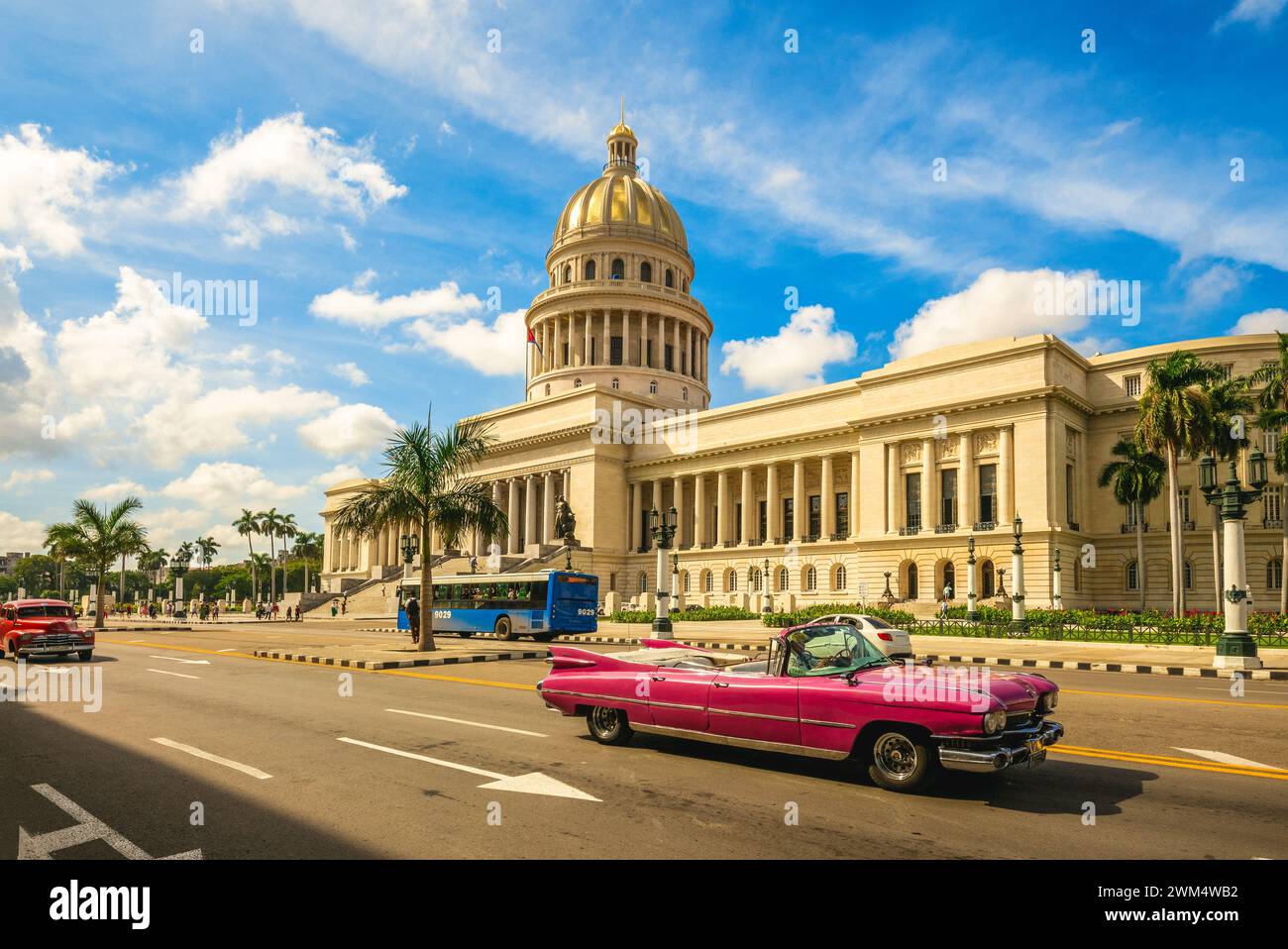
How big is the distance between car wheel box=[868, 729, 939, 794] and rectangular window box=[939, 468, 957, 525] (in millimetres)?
46333

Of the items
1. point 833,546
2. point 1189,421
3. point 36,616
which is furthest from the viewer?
point 833,546

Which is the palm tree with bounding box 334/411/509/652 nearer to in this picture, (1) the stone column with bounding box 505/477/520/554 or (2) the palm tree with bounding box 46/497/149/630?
(2) the palm tree with bounding box 46/497/149/630

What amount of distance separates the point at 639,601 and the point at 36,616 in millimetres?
40302

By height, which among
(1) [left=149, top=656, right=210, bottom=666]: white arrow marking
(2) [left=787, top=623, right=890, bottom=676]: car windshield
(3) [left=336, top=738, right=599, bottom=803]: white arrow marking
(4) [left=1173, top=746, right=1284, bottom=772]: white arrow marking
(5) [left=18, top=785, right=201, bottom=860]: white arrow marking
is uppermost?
(2) [left=787, top=623, right=890, bottom=676]: car windshield

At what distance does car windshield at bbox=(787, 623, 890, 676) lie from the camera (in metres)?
8.68

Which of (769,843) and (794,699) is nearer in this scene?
(769,843)

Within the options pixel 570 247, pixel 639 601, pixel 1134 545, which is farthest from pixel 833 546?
pixel 570 247

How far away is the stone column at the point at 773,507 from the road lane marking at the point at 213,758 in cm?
5576

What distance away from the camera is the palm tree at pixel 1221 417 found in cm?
3934

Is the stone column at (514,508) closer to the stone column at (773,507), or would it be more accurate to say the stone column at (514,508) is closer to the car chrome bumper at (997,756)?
the stone column at (773,507)

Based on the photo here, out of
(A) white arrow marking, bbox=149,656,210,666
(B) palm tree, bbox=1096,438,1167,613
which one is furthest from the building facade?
(A) white arrow marking, bbox=149,656,210,666
